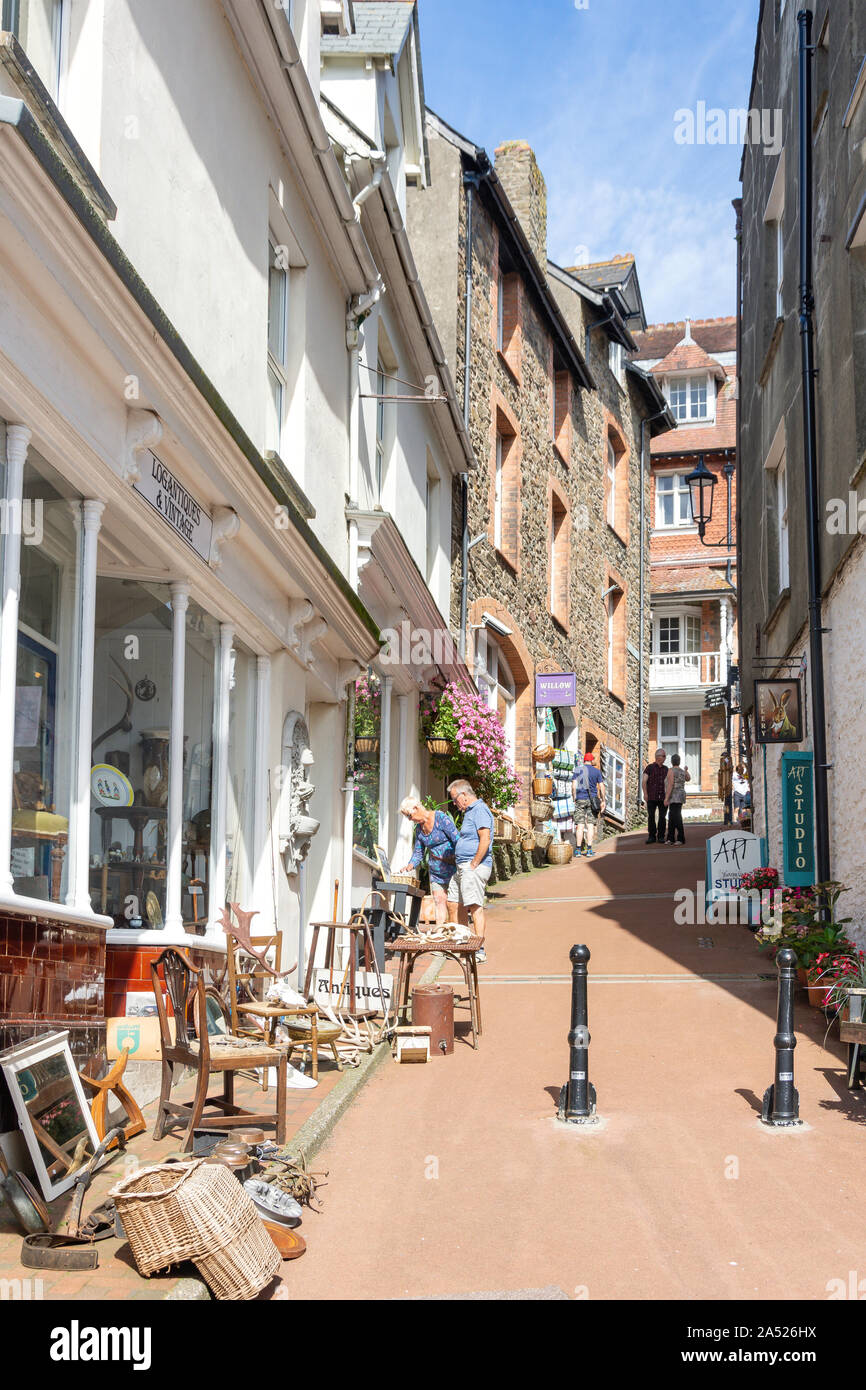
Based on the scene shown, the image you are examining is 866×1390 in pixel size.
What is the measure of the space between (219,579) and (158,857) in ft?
5.44

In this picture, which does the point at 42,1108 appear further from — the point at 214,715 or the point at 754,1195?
the point at 214,715

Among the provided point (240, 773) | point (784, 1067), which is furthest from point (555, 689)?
point (784, 1067)

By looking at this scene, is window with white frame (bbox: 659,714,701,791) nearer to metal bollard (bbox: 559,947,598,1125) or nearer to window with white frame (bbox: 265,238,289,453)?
window with white frame (bbox: 265,238,289,453)

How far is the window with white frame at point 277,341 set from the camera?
9797 millimetres

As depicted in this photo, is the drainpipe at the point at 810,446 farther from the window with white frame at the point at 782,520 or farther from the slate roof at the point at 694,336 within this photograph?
the slate roof at the point at 694,336

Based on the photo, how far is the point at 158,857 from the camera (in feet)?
24.8

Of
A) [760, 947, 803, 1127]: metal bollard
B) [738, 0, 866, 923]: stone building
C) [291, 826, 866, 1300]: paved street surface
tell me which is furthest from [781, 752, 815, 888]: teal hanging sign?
[760, 947, 803, 1127]: metal bollard

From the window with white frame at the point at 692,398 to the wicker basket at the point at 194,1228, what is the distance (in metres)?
36.3

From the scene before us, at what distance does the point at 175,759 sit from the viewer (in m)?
7.64

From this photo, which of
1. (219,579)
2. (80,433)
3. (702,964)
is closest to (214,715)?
(219,579)

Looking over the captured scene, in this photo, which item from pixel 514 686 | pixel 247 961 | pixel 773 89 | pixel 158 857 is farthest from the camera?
pixel 514 686

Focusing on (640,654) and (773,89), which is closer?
(773,89)

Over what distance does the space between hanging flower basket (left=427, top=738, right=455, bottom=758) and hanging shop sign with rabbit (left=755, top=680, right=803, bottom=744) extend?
4442mm

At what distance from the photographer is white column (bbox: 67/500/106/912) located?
6051 millimetres
